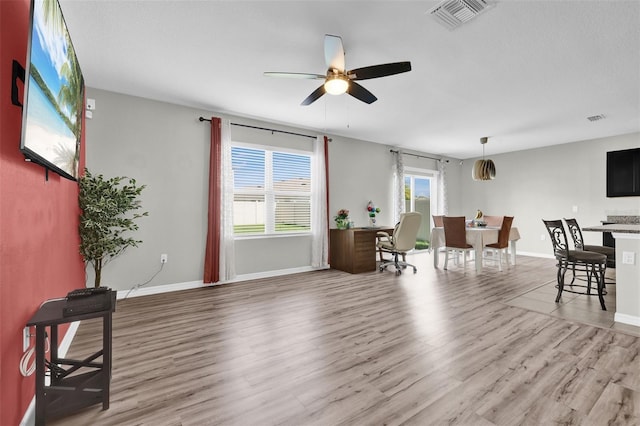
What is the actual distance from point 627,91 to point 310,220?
16.1 feet

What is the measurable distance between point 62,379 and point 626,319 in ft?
15.6

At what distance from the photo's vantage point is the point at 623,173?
18.3 feet

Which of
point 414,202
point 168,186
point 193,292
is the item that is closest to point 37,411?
point 193,292

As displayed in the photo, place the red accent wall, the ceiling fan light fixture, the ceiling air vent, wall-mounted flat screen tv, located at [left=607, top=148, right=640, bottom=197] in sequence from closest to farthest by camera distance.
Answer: the red accent wall → the ceiling air vent → the ceiling fan light fixture → wall-mounted flat screen tv, located at [left=607, top=148, right=640, bottom=197]

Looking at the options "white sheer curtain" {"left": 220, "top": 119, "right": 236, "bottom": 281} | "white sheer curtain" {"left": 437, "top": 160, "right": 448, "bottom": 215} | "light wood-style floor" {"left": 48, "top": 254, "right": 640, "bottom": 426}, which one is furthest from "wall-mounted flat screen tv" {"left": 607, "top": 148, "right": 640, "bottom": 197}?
"white sheer curtain" {"left": 220, "top": 119, "right": 236, "bottom": 281}

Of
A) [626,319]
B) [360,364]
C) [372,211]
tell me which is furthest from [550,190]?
[360,364]

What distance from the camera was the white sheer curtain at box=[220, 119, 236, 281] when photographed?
4.42 metres

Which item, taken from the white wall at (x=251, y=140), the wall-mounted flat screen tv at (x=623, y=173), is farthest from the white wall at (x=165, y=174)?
the wall-mounted flat screen tv at (x=623, y=173)

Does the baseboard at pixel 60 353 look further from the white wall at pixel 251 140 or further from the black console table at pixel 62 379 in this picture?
the white wall at pixel 251 140

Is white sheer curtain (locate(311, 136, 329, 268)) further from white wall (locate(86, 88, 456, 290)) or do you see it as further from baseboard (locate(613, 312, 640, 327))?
baseboard (locate(613, 312, 640, 327))

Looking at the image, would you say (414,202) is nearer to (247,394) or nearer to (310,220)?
(310,220)

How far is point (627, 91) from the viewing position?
373 centimetres

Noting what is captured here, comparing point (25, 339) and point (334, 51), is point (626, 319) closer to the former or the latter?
point (334, 51)

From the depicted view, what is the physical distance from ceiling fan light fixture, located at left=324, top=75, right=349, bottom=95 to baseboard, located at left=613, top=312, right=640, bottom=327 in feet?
11.6
